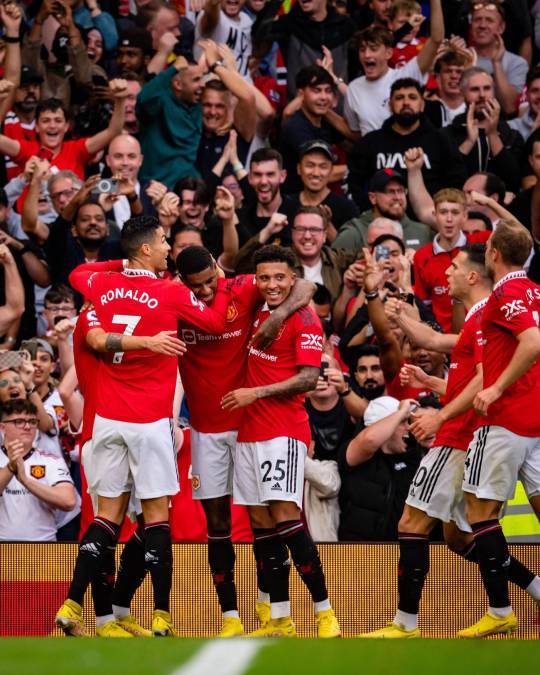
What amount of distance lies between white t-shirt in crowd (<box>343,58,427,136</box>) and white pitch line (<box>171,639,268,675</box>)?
8.78 meters

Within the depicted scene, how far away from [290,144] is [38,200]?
2.53m

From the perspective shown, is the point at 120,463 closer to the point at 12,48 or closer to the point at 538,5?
the point at 12,48

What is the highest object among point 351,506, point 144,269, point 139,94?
point 144,269

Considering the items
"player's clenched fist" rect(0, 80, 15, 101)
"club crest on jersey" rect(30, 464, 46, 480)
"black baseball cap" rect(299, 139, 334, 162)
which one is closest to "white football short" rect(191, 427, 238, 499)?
"club crest on jersey" rect(30, 464, 46, 480)

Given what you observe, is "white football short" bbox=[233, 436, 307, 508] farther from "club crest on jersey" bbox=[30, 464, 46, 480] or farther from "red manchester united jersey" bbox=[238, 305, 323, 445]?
"club crest on jersey" bbox=[30, 464, 46, 480]

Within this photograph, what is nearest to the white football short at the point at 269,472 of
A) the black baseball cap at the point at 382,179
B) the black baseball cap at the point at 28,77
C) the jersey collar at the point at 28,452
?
the jersey collar at the point at 28,452

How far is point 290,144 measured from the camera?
13.8 meters

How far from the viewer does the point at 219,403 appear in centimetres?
851

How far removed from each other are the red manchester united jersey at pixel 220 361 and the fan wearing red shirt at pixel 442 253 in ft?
11.3

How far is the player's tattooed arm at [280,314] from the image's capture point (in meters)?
8.27

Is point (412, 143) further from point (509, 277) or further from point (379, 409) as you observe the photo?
point (509, 277)

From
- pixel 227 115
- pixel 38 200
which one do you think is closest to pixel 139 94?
pixel 227 115

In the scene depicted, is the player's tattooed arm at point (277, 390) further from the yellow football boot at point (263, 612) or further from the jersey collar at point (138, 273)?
the yellow football boot at point (263, 612)

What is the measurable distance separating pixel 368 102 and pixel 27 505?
19.9 feet
